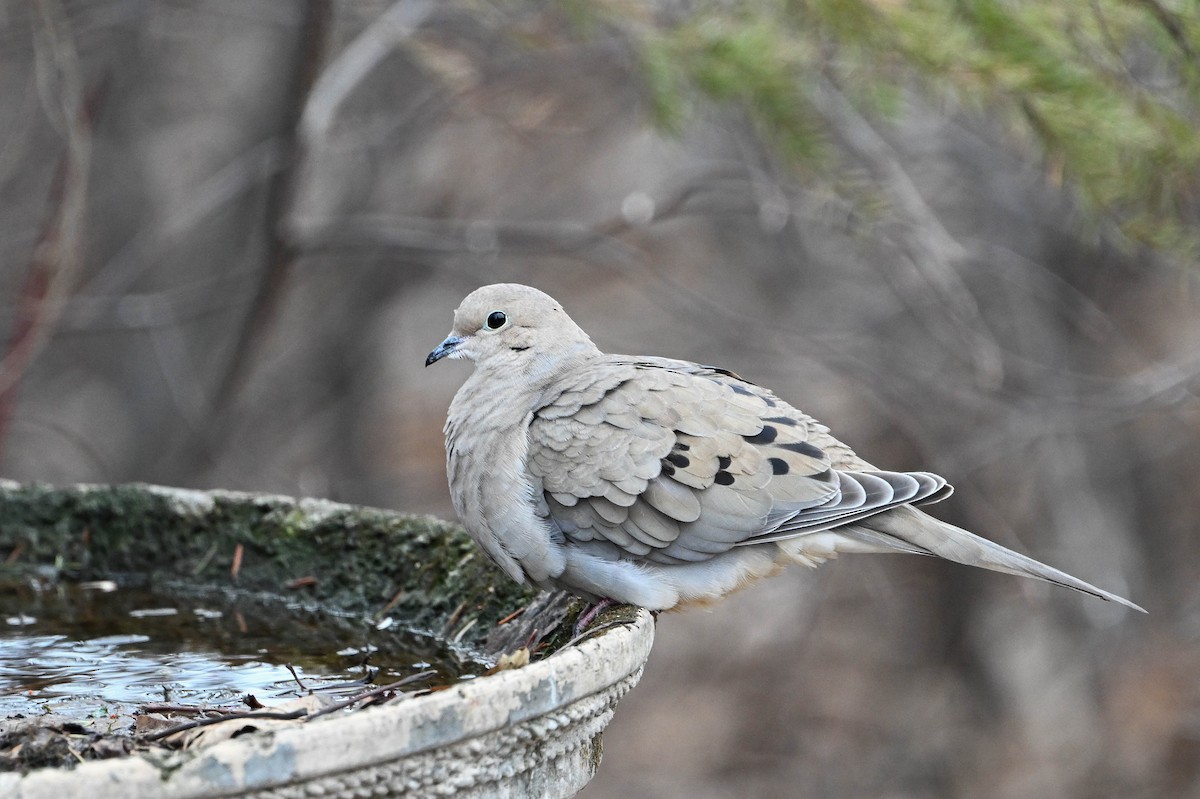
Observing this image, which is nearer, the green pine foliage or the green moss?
the green moss

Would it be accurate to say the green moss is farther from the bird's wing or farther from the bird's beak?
the bird's beak

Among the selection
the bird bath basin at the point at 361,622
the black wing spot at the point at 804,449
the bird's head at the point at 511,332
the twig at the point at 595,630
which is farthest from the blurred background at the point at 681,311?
the twig at the point at 595,630

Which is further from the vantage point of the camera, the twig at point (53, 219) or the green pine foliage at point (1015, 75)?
the twig at point (53, 219)

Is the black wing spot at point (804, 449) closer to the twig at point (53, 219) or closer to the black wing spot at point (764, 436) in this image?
the black wing spot at point (764, 436)

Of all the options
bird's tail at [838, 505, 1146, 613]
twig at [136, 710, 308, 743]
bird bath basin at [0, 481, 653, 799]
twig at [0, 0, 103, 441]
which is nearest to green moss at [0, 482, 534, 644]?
bird bath basin at [0, 481, 653, 799]

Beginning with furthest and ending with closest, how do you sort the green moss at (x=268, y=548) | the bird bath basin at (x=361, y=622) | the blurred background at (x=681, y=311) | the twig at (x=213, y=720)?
the blurred background at (x=681, y=311), the green moss at (x=268, y=548), the twig at (x=213, y=720), the bird bath basin at (x=361, y=622)

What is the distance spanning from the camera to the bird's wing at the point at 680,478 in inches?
98.7

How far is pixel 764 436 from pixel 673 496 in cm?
24

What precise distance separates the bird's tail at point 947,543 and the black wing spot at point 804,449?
163 mm

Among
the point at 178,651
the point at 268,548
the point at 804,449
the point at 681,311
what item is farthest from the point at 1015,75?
the point at 681,311

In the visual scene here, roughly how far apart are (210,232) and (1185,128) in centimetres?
521

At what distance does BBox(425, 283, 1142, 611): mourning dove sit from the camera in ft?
8.21

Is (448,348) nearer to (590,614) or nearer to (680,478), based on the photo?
(680,478)

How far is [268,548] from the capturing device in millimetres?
Answer: 2818
